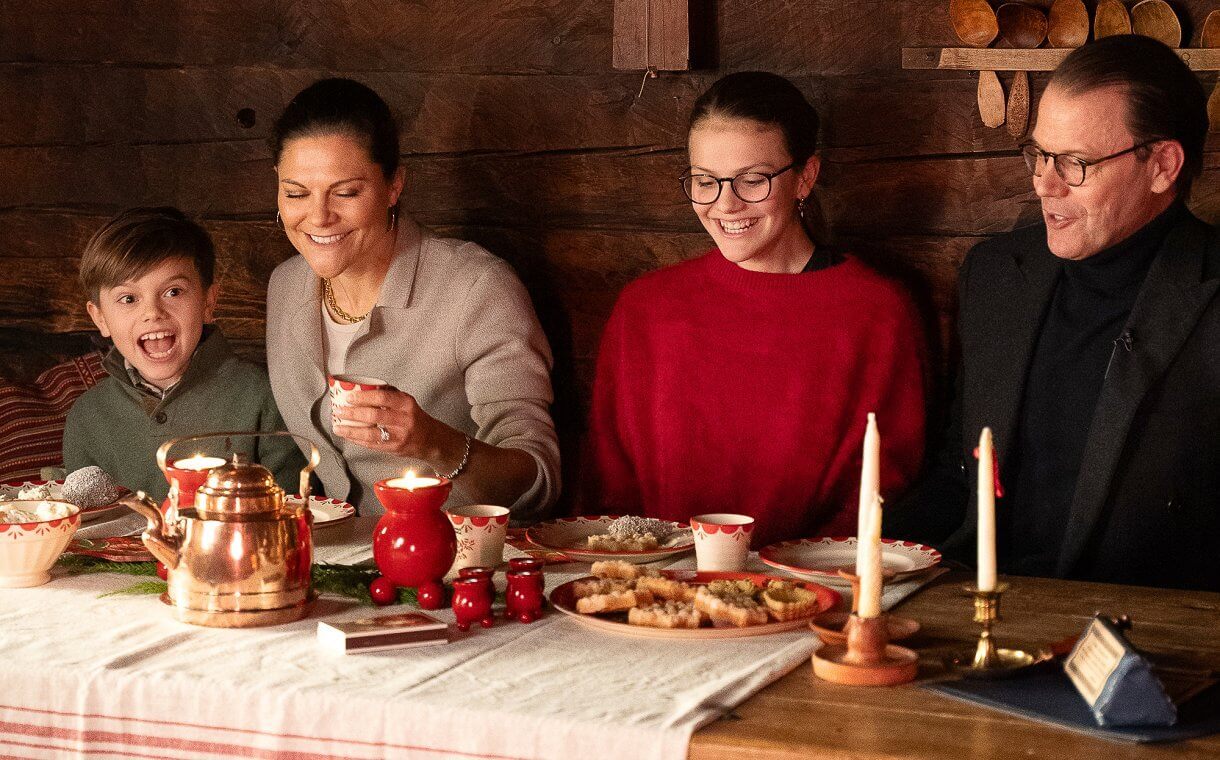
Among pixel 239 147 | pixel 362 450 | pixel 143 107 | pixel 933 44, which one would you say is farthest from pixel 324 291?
pixel 933 44

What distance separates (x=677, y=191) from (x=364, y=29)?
0.90 m

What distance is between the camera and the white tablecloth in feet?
5.00

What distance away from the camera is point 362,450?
3068mm

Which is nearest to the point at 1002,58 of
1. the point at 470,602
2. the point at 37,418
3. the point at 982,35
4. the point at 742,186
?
the point at 982,35

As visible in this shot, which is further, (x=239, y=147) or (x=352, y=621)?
(x=239, y=147)

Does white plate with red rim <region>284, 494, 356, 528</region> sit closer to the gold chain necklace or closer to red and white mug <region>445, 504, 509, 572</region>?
Result: red and white mug <region>445, 504, 509, 572</region>

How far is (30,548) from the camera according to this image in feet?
6.74

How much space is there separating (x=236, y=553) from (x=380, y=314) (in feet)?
4.19

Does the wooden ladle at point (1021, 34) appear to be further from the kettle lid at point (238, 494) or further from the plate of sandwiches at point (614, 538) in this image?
the kettle lid at point (238, 494)

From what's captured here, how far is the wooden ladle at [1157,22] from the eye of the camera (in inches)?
108

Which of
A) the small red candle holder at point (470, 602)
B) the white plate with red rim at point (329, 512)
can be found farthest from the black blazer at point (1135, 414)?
the small red candle holder at point (470, 602)

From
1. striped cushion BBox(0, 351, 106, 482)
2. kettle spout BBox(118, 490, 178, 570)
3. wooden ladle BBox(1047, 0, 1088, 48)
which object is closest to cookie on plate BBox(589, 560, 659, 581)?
kettle spout BBox(118, 490, 178, 570)

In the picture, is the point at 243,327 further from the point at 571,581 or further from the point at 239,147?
the point at 571,581

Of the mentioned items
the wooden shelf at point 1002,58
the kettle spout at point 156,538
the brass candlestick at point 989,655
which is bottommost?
the brass candlestick at point 989,655
